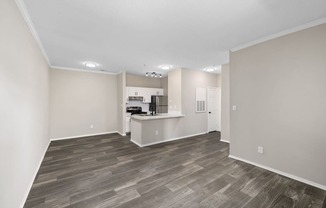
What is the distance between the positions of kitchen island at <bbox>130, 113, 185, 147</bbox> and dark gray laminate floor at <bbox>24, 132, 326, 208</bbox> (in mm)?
756

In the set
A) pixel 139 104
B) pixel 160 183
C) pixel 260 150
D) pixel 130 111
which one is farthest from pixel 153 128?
pixel 260 150

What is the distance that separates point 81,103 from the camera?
5285mm

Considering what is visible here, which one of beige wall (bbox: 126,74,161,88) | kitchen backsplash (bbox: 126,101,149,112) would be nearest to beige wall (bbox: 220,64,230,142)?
beige wall (bbox: 126,74,161,88)

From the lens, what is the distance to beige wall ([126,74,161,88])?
6.41m

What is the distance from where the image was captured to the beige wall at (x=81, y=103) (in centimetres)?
486

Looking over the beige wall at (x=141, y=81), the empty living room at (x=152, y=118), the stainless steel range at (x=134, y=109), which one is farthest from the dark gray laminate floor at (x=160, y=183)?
the beige wall at (x=141, y=81)

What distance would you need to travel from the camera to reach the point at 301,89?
7.65ft

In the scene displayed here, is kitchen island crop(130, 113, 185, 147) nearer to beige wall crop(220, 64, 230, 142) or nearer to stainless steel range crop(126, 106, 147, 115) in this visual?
stainless steel range crop(126, 106, 147, 115)

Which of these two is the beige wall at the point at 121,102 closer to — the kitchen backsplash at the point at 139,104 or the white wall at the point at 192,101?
the kitchen backsplash at the point at 139,104

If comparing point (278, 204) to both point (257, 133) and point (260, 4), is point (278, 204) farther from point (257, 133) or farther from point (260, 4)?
point (260, 4)

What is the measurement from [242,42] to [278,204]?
294 centimetres

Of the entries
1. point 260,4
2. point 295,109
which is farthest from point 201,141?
point 260,4

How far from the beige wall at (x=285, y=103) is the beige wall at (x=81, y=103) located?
16.2ft

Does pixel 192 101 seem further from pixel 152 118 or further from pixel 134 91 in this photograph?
pixel 134 91
